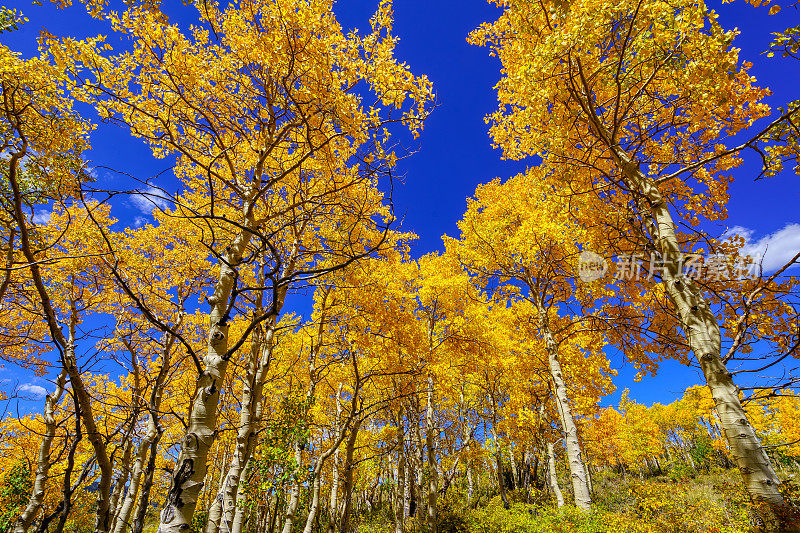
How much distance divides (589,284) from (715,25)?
5.19m

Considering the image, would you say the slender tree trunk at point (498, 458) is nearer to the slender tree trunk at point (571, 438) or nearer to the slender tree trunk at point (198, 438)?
the slender tree trunk at point (571, 438)

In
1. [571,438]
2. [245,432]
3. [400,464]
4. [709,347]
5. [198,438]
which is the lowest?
[198,438]

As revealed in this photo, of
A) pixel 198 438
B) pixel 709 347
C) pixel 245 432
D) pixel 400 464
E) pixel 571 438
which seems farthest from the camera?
pixel 400 464

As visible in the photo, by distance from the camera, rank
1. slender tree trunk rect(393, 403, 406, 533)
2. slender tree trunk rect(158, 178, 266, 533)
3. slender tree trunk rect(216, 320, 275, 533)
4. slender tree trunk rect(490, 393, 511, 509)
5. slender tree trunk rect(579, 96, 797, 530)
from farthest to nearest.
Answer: slender tree trunk rect(490, 393, 511, 509) < slender tree trunk rect(393, 403, 406, 533) < slender tree trunk rect(216, 320, 275, 533) < slender tree trunk rect(579, 96, 797, 530) < slender tree trunk rect(158, 178, 266, 533)

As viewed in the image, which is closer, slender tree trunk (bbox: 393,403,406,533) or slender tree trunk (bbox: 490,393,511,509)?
slender tree trunk (bbox: 393,403,406,533)

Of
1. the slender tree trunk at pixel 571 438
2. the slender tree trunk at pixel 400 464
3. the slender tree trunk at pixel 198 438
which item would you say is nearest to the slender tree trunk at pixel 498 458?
A: the slender tree trunk at pixel 400 464

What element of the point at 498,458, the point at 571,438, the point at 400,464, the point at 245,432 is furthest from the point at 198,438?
the point at 498,458

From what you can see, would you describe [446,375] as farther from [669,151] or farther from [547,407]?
[669,151]

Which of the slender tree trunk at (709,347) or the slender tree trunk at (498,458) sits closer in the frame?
Result: the slender tree trunk at (709,347)

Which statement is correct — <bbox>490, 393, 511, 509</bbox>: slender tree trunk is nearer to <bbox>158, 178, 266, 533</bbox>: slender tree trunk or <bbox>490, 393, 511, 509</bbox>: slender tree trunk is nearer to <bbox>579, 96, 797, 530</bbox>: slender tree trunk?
<bbox>579, 96, 797, 530</bbox>: slender tree trunk

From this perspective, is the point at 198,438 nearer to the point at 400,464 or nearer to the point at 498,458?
the point at 400,464

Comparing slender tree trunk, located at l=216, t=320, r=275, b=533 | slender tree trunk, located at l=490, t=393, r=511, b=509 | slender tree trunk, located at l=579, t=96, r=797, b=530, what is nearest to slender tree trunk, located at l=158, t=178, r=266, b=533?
slender tree trunk, located at l=216, t=320, r=275, b=533

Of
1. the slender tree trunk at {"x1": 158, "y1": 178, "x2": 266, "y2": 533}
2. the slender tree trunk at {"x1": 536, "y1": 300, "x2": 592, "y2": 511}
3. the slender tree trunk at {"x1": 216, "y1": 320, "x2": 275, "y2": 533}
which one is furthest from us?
the slender tree trunk at {"x1": 536, "y1": 300, "x2": 592, "y2": 511}

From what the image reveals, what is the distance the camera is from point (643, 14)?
13.0 ft
